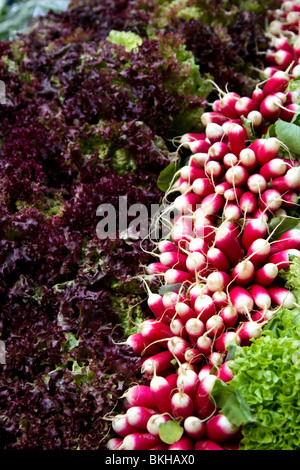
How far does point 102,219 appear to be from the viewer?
2359mm

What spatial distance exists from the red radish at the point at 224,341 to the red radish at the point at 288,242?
462 millimetres

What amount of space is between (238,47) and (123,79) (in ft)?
3.13

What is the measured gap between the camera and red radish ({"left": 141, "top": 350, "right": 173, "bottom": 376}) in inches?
77.1

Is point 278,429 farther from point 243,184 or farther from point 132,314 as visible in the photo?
point 243,184

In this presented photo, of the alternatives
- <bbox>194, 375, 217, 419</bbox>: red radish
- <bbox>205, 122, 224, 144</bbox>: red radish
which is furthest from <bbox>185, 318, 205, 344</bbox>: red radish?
<bbox>205, 122, 224, 144</bbox>: red radish

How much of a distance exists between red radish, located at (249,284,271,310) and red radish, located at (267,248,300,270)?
0.42ft

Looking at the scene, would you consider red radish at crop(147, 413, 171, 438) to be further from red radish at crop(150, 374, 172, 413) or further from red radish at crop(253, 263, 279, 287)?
red radish at crop(253, 263, 279, 287)

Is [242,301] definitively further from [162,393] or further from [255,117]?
[255,117]

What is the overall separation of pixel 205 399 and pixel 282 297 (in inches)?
21.2

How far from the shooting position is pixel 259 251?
200 cm

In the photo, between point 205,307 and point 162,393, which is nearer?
point 162,393

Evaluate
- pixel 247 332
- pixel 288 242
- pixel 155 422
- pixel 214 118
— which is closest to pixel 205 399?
pixel 155 422

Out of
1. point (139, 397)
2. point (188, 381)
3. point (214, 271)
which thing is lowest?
point (139, 397)

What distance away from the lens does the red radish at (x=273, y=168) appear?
7.00 feet
